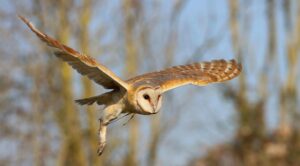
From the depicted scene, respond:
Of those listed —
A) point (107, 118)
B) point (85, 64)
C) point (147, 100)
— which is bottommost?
point (107, 118)

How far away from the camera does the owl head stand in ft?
18.0

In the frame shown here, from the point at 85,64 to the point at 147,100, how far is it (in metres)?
0.48

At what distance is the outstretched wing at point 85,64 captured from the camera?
17.9 ft

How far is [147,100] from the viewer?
5.52 m

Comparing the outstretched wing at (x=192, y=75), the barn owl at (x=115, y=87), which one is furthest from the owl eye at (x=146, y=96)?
the outstretched wing at (x=192, y=75)

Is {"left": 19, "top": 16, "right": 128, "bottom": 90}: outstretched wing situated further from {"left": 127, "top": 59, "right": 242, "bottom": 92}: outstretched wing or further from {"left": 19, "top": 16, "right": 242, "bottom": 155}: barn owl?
{"left": 127, "top": 59, "right": 242, "bottom": 92}: outstretched wing

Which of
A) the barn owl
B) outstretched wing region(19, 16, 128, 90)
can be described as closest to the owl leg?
the barn owl

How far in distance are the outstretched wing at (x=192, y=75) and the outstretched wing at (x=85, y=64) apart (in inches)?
6.0

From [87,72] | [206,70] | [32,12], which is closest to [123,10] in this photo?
[32,12]

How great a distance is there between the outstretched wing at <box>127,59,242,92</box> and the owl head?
6.1 inches

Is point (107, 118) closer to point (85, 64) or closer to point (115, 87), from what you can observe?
point (115, 87)

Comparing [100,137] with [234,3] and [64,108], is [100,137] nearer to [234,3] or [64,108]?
[64,108]

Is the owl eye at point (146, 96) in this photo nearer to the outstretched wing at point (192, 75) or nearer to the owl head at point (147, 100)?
the owl head at point (147, 100)

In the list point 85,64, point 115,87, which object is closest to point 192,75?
point 115,87
